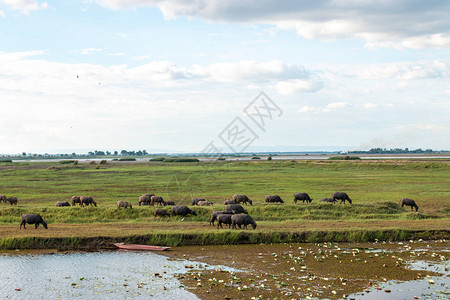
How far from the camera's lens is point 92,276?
16.5 meters

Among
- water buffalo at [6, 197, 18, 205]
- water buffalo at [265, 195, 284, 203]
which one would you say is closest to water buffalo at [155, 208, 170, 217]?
water buffalo at [265, 195, 284, 203]

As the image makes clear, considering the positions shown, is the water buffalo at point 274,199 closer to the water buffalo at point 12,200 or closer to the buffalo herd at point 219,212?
the buffalo herd at point 219,212

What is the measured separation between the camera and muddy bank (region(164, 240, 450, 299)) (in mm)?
14570

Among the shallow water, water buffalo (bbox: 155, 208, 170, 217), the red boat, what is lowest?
the shallow water

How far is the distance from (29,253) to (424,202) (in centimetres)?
3067

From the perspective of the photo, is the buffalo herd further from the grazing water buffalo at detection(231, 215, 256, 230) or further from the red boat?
the red boat

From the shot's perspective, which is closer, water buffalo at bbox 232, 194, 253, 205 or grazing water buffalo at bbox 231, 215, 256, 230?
grazing water buffalo at bbox 231, 215, 256, 230

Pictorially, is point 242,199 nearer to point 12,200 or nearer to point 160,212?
point 160,212

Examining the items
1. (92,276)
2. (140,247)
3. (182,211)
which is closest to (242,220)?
(182,211)

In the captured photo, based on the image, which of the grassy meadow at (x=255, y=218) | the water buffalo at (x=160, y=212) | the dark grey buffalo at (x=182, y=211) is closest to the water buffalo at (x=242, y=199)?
the grassy meadow at (x=255, y=218)

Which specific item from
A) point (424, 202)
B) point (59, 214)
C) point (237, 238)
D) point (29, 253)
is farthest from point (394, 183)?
point (29, 253)

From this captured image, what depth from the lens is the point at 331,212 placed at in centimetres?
2955

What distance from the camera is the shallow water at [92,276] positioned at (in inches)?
571

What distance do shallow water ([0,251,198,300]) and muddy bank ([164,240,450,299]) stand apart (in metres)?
1.05
